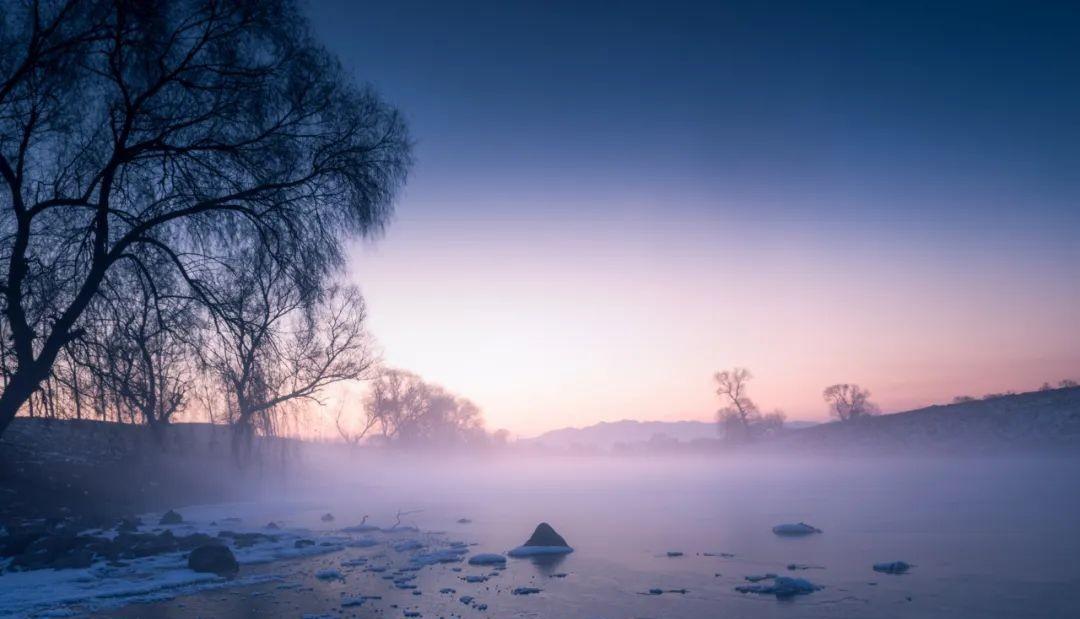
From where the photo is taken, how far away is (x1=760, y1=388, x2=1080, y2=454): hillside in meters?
44.9

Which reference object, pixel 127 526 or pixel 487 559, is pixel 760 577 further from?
pixel 127 526

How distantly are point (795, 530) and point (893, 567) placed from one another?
6.04 m

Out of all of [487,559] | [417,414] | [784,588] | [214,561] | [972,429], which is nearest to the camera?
[784,588]

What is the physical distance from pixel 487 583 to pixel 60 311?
8792 mm

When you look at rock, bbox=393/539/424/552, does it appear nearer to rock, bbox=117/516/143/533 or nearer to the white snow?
the white snow

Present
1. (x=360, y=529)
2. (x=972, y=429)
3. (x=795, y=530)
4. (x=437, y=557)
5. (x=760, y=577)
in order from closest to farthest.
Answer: (x=760, y=577)
(x=437, y=557)
(x=795, y=530)
(x=360, y=529)
(x=972, y=429)

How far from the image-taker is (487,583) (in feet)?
41.7

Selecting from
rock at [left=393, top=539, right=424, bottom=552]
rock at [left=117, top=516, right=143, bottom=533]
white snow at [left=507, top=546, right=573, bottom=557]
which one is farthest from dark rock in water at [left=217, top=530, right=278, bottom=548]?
white snow at [left=507, top=546, right=573, bottom=557]

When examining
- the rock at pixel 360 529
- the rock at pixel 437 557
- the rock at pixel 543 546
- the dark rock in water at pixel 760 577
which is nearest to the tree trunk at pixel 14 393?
the rock at pixel 437 557

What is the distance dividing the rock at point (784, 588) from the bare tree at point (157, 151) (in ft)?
30.3

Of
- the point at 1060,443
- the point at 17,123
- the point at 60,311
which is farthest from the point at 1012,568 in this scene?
the point at 1060,443

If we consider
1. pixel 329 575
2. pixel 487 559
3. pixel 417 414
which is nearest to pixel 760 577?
pixel 487 559

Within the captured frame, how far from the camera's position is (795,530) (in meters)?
18.6

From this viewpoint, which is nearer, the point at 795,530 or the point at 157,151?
the point at 157,151
